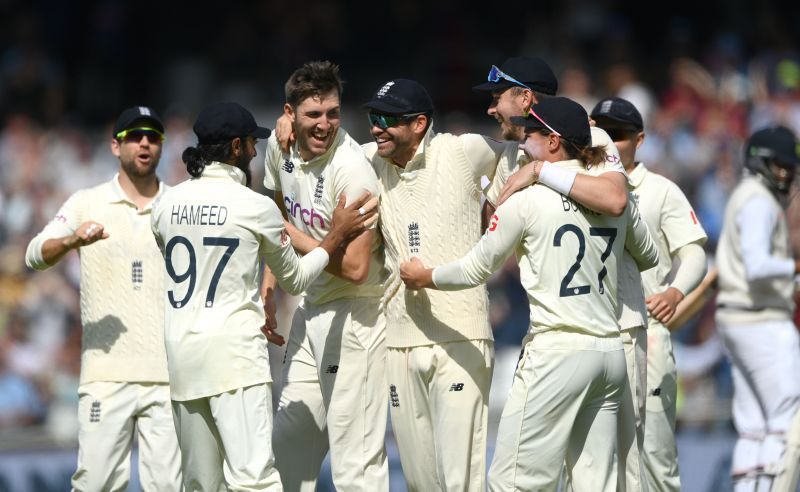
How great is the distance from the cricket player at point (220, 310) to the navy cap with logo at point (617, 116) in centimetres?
230

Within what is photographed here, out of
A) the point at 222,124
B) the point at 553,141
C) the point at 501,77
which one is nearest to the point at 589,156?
the point at 553,141

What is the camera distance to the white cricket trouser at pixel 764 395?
28.8ft

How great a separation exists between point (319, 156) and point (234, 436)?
1.83 m

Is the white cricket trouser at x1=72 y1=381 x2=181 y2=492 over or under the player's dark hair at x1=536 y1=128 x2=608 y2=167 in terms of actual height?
under

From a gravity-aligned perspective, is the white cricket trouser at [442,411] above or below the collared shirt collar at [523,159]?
below

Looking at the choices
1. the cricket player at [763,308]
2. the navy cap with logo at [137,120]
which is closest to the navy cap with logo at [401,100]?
the navy cap with logo at [137,120]

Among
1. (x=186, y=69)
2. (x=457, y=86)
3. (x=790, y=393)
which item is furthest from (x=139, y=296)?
(x=186, y=69)

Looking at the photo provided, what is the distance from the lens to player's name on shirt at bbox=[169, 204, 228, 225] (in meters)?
6.62

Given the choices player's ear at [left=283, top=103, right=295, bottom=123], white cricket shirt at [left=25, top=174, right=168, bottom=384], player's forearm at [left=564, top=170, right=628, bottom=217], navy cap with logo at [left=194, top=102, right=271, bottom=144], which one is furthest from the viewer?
white cricket shirt at [left=25, top=174, right=168, bottom=384]

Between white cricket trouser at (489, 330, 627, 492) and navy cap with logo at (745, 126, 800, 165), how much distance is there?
9.19ft

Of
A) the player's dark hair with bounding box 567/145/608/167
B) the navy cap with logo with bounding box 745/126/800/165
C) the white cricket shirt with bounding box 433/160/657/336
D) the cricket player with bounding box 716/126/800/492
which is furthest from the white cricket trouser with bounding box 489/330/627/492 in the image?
the navy cap with logo with bounding box 745/126/800/165

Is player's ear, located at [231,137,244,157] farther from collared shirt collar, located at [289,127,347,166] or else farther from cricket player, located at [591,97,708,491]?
cricket player, located at [591,97,708,491]

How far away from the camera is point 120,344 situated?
7.97 metres

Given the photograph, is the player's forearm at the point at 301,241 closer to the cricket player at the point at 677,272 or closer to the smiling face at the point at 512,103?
the smiling face at the point at 512,103
